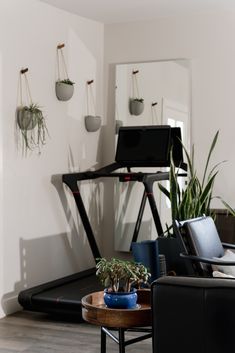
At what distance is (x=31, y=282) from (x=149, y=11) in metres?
2.72

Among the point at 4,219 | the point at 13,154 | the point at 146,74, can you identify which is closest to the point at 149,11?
the point at 146,74

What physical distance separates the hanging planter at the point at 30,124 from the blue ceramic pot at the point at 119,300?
2.25 m

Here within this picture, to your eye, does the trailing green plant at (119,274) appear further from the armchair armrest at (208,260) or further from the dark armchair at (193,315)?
the armchair armrest at (208,260)

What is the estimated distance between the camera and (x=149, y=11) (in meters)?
5.55

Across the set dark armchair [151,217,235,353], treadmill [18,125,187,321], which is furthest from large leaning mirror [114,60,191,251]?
dark armchair [151,217,235,353]

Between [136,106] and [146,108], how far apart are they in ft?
0.35

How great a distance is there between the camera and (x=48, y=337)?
13.8 feet

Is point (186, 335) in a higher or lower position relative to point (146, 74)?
lower

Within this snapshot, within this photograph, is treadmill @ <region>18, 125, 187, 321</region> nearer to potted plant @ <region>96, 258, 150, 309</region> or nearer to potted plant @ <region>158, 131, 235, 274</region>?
potted plant @ <region>158, 131, 235, 274</region>

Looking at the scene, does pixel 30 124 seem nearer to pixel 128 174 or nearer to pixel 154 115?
pixel 128 174

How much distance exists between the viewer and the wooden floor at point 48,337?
3.94 meters

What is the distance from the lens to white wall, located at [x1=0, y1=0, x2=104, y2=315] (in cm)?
475

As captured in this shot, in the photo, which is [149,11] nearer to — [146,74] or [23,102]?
[146,74]

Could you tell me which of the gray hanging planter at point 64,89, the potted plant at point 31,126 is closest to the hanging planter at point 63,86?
the gray hanging planter at point 64,89
